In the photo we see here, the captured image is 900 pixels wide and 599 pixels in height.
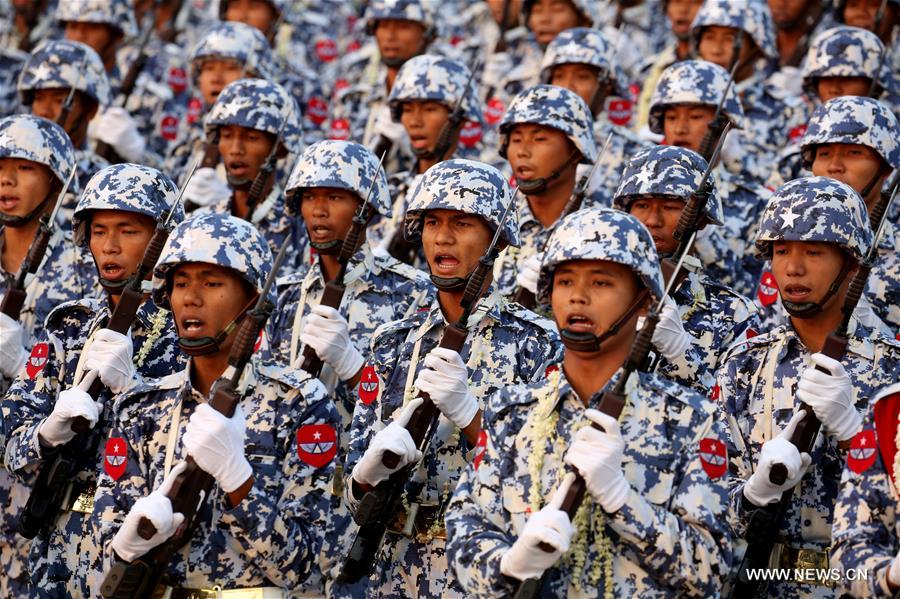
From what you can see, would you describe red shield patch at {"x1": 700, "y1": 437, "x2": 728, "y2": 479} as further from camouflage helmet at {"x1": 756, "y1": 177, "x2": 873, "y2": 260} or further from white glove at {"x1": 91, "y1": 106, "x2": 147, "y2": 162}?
white glove at {"x1": 91, "y1": 106, "x2": 147, "y2": 162}

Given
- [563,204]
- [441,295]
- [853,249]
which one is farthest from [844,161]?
[441,295]

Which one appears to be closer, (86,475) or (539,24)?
(86,475)

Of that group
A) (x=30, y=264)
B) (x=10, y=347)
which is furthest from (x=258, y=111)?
(x=10, y=347)

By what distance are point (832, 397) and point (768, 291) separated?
327 cm

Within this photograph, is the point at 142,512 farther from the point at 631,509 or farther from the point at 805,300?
the point at 805,300

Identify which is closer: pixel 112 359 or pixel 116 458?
pixel 116 458

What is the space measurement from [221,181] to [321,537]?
6939mm

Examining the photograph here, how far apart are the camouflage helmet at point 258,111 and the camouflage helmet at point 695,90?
3.07m

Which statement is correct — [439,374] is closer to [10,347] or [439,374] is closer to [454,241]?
[454,241]

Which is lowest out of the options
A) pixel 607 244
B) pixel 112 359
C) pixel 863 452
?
pixel 112 359

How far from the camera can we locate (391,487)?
8.40 metres

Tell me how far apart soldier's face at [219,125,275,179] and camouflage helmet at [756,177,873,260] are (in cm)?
530

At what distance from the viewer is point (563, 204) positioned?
11.5m

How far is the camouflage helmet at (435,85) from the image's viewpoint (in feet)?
44.8
